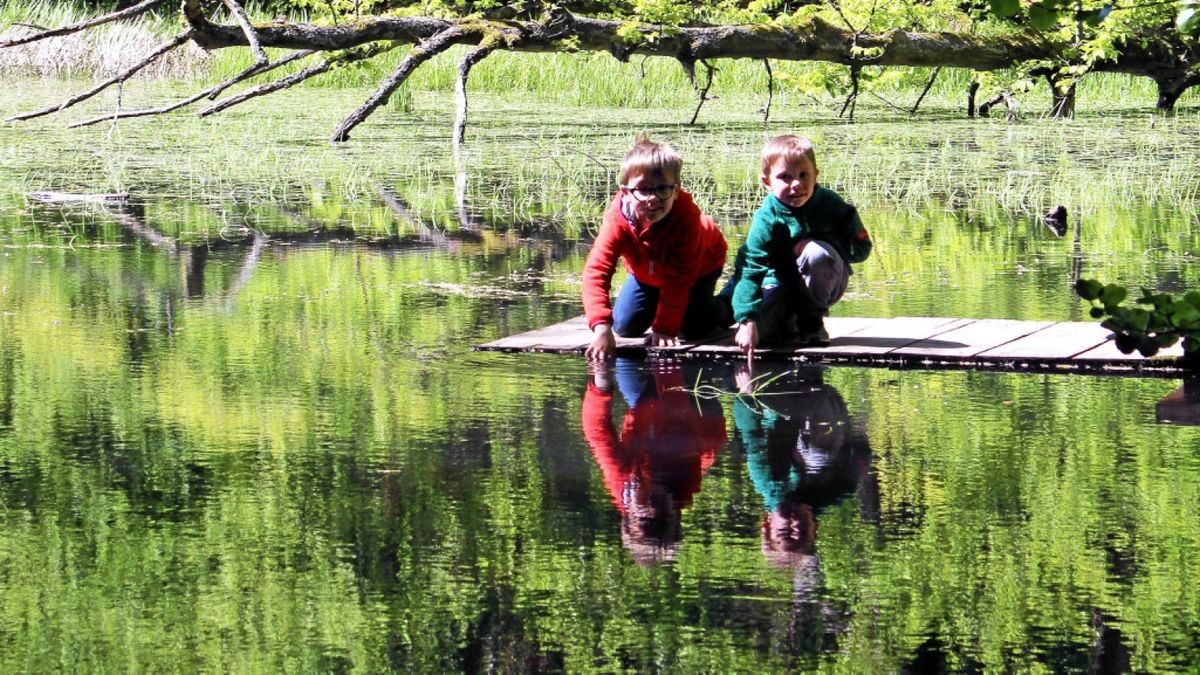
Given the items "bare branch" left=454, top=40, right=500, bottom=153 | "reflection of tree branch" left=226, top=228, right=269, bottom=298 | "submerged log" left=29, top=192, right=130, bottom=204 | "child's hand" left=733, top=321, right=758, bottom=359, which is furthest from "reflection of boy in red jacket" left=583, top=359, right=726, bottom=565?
"bare branch" left=454, top=40, right=500, bottom=153

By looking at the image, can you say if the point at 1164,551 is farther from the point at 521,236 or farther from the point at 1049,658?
the point at 521,236

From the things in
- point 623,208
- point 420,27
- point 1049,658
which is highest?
point 420,27

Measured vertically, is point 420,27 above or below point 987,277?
above

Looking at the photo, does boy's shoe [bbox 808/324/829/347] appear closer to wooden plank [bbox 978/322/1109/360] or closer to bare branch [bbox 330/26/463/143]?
wooden plank [bbox 978/322/1109/360]

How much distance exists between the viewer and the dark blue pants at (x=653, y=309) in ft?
19.9

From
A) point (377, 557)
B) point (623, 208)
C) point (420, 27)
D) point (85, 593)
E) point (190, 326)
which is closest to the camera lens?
point (85, 593)

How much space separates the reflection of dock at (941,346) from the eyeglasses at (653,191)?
50 cm

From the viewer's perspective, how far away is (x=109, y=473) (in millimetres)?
4277

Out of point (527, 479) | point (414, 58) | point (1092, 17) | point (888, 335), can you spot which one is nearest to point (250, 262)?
point (888, 335)

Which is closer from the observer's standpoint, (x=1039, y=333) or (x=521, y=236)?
(x=1039, y=333)

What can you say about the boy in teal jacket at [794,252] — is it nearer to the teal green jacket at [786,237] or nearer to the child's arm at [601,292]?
the teal green jacket at [786,237]

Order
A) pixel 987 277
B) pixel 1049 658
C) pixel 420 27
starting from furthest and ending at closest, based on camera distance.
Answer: pixel 420 27 → pixel 987 277 → pixel 1049 658

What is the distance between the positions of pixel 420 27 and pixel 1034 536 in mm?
8931

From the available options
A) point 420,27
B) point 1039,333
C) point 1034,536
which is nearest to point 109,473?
point 1034,536
